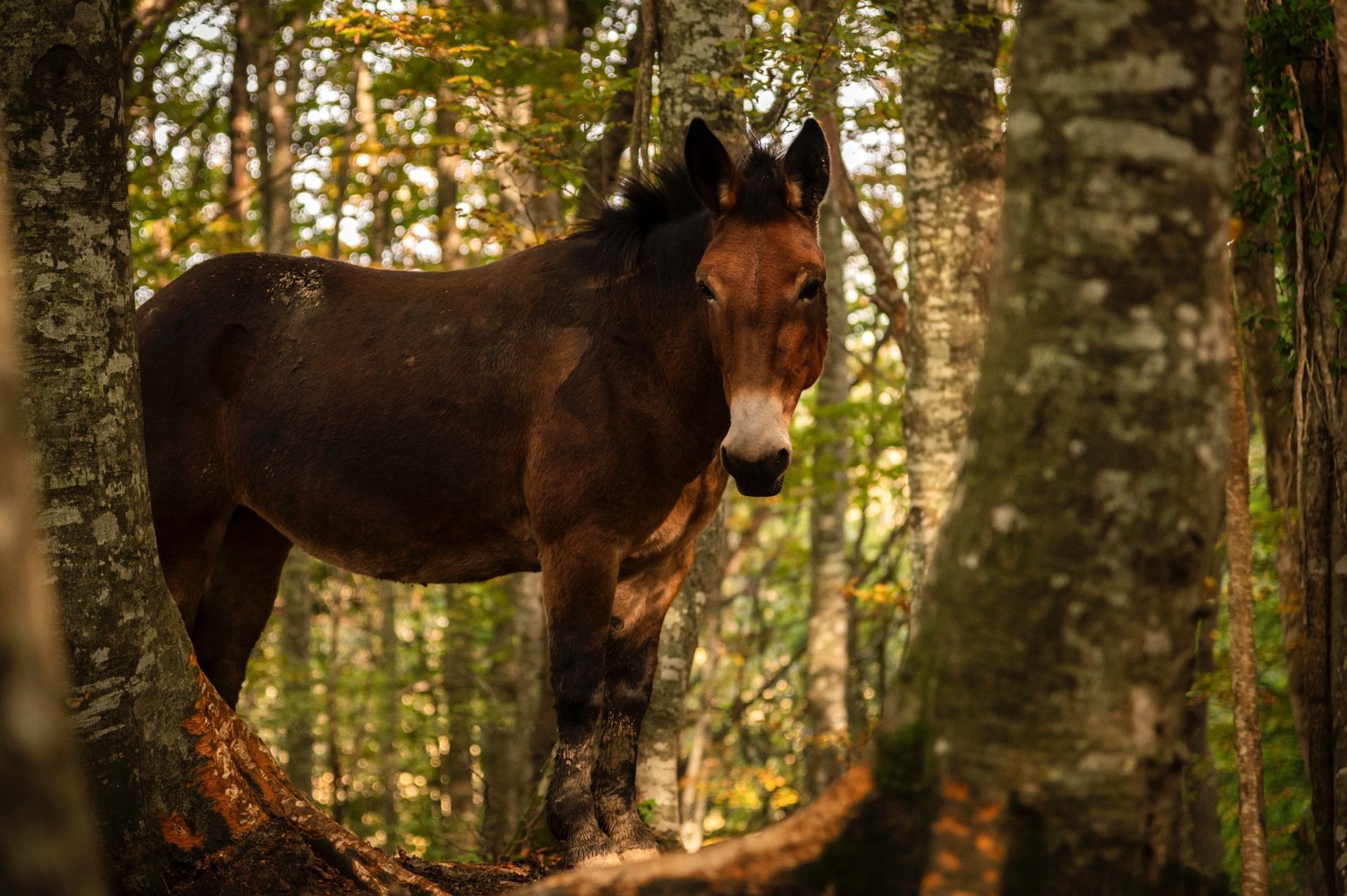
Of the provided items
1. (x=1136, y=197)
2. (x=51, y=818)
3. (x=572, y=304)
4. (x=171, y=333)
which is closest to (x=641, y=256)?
(x=572, y=304)

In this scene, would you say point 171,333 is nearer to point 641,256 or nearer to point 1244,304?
point 641,256

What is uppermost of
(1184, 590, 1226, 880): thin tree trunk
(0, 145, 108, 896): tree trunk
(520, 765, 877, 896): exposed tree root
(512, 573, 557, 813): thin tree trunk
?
(0, 145, 108, 896): tree trunk

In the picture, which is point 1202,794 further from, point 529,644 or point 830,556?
point 529,644

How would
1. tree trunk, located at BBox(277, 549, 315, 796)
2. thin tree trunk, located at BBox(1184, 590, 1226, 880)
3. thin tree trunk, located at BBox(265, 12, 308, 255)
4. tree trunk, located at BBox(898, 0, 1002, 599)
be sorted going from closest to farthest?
tree trunk, located at BBox(898, 0, 1002, 599), thin tree trunk, located at BBox(1184, 590, 1226, 880), tree trunk, located at BBox(277, 549, 315, 796), thin tree trunk, located at BBox(265, 12, 308, 255)

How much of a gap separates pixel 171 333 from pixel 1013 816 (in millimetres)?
4950

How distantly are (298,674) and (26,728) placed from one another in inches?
481

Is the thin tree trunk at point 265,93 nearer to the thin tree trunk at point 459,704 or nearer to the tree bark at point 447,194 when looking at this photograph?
the tree bark at point 447,194

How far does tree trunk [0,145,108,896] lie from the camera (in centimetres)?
152

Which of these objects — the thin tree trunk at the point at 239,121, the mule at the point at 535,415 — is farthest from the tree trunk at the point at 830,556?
the mule at the point at 535,415

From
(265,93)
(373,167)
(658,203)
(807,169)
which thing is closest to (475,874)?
(658,203)

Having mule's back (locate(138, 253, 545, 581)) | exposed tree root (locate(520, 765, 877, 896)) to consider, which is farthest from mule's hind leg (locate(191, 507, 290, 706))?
exposed tree root (locate(520, 765, 877, 896))

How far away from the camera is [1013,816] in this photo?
254 cm

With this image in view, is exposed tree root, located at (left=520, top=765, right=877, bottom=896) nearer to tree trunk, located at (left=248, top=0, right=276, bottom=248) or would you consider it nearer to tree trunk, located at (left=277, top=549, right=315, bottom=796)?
tree trunk, located at (left=248, top=0, right=276, bottom=248)

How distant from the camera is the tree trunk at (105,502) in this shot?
384 cm
